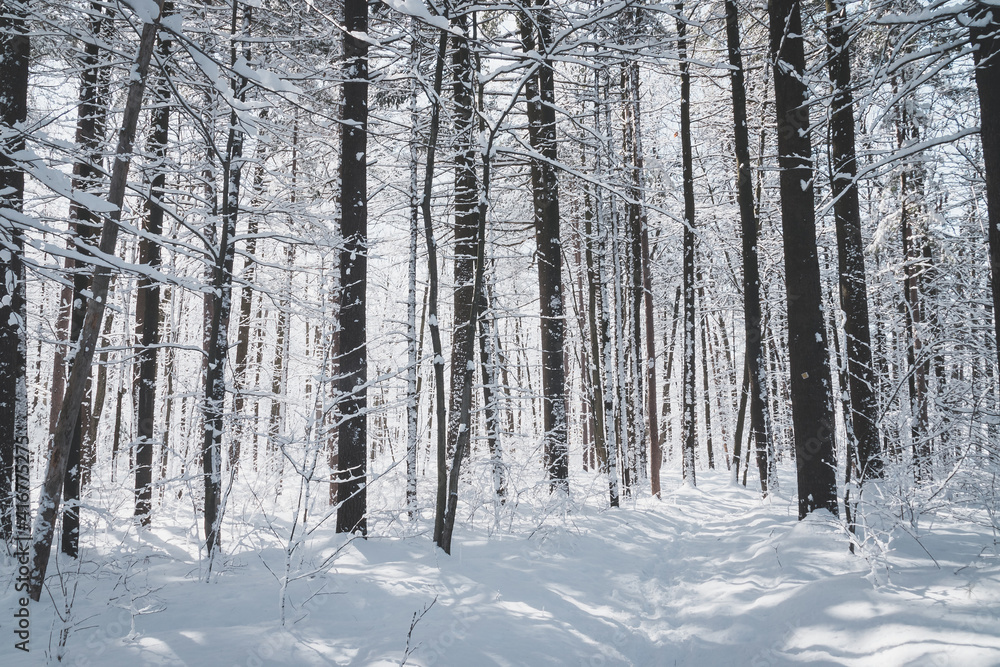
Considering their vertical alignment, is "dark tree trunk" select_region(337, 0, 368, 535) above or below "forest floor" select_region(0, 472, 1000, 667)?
above

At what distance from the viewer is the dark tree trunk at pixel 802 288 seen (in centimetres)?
688

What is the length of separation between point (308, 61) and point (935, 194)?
1346cm

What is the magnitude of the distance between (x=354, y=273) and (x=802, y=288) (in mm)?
6279

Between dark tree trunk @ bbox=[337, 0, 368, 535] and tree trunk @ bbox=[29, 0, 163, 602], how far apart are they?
2.67 meters

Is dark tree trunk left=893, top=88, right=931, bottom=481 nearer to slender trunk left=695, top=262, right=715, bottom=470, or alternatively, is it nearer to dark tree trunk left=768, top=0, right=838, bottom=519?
dark tree trunk left=768, top=0, right=838, bottom=519

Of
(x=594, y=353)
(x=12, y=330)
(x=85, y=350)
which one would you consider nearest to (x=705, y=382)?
(x=594, y=353)

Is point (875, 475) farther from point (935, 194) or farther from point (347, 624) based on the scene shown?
point (347, 624)

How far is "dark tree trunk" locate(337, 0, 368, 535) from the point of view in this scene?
6.86 metres

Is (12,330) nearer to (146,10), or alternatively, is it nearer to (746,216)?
(146,10)

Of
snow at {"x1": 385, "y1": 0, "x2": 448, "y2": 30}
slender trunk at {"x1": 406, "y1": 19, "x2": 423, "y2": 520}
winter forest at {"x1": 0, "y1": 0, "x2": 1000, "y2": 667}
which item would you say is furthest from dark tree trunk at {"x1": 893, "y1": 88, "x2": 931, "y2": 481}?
snow at {"x1": 385, "y1": 0, "x2": 448, "y2": 30}

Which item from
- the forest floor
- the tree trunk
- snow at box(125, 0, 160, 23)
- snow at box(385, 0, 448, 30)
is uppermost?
snow at box(385, 0, 448, 30)

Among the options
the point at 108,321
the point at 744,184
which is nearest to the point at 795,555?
the point at 744,184

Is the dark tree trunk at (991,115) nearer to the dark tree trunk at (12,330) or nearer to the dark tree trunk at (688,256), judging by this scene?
the dark tree trunk at (688,256)

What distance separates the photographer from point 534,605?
4.91m
